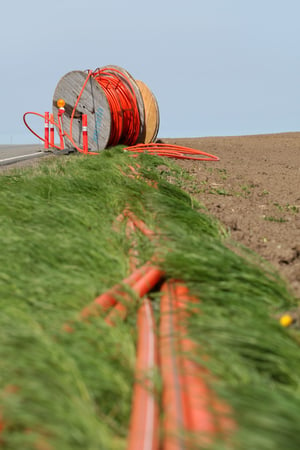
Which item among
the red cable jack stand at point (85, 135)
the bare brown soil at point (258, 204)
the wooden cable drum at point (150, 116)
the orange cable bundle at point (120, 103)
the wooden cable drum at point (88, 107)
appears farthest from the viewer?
the wooden cable drum at point (150, 116)

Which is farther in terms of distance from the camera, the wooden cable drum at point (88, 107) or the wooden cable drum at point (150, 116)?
the wooden cable drum at point (150, 116)

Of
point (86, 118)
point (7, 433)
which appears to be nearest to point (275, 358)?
point (7, 433)

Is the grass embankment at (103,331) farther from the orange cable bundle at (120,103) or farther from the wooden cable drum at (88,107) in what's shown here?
the orange cable bundle at (120,103)

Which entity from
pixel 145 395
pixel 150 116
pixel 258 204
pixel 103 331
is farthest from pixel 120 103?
pixel 145 395

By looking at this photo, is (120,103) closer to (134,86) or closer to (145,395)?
(134,86)

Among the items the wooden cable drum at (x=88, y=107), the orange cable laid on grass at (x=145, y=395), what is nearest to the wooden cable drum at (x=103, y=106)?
the wooden cable drum at (x=88, y=107)

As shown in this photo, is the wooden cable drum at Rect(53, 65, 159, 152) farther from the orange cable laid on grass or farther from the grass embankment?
the orange cable laid on grass

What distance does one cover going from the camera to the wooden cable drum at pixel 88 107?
36.2 feet

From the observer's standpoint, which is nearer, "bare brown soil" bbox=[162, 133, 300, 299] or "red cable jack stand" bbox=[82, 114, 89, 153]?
"bare brown soil" bbox=[162, 133, 300, 299]

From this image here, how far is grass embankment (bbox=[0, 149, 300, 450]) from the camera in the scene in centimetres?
160

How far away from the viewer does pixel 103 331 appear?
7.08 ft

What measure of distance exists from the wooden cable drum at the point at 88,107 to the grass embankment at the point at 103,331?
7317 millimetres

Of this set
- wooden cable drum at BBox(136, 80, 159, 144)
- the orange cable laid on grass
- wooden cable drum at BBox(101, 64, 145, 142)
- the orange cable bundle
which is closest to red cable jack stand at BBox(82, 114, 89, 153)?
the orange cable bundle

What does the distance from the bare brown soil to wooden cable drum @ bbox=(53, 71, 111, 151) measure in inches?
143
